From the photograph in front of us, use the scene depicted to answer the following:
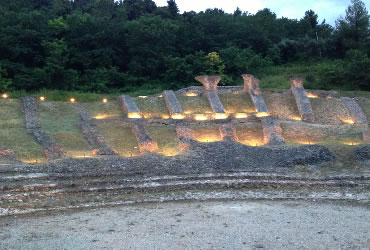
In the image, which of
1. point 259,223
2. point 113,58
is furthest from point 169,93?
point 259,223

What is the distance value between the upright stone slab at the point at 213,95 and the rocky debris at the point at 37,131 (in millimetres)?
14201

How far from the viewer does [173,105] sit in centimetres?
3631

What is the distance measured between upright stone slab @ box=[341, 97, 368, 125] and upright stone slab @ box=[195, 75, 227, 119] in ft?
36.6

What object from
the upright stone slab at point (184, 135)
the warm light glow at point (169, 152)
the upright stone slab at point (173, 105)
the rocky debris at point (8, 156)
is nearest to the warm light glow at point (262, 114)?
the upright stone slab at point (173, 105)

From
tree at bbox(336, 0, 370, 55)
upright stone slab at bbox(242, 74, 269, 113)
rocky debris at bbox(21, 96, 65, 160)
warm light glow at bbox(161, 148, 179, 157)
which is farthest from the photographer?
tree at bbox(336, 0, 370, 55)

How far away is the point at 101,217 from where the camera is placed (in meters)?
15.5

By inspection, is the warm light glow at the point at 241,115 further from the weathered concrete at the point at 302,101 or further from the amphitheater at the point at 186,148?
the weathered concrete at the point at 302,101

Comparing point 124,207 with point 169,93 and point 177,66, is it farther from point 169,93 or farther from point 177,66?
point 177,66

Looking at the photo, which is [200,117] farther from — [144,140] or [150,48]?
[150,48]

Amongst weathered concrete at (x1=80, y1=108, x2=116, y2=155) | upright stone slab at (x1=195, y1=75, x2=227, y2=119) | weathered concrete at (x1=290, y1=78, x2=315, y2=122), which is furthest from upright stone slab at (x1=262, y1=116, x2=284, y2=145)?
weathered concrete at (x1=80, y1=108, x2=116, y2=155)

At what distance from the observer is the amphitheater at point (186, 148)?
19.1 meters

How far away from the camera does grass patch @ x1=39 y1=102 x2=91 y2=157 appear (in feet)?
87.4

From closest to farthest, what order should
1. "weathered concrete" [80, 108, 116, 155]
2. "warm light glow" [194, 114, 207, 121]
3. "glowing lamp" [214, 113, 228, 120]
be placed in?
"weathered concrete" [80, 108, 116, 155] → "warm light glow" [194, 114, 207, 121] → "glowing lamp" [214, 113, 228, 120]

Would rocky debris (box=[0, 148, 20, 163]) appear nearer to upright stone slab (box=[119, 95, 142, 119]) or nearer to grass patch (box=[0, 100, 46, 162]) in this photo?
grass patch (box=[0, 100, 46, 162])
